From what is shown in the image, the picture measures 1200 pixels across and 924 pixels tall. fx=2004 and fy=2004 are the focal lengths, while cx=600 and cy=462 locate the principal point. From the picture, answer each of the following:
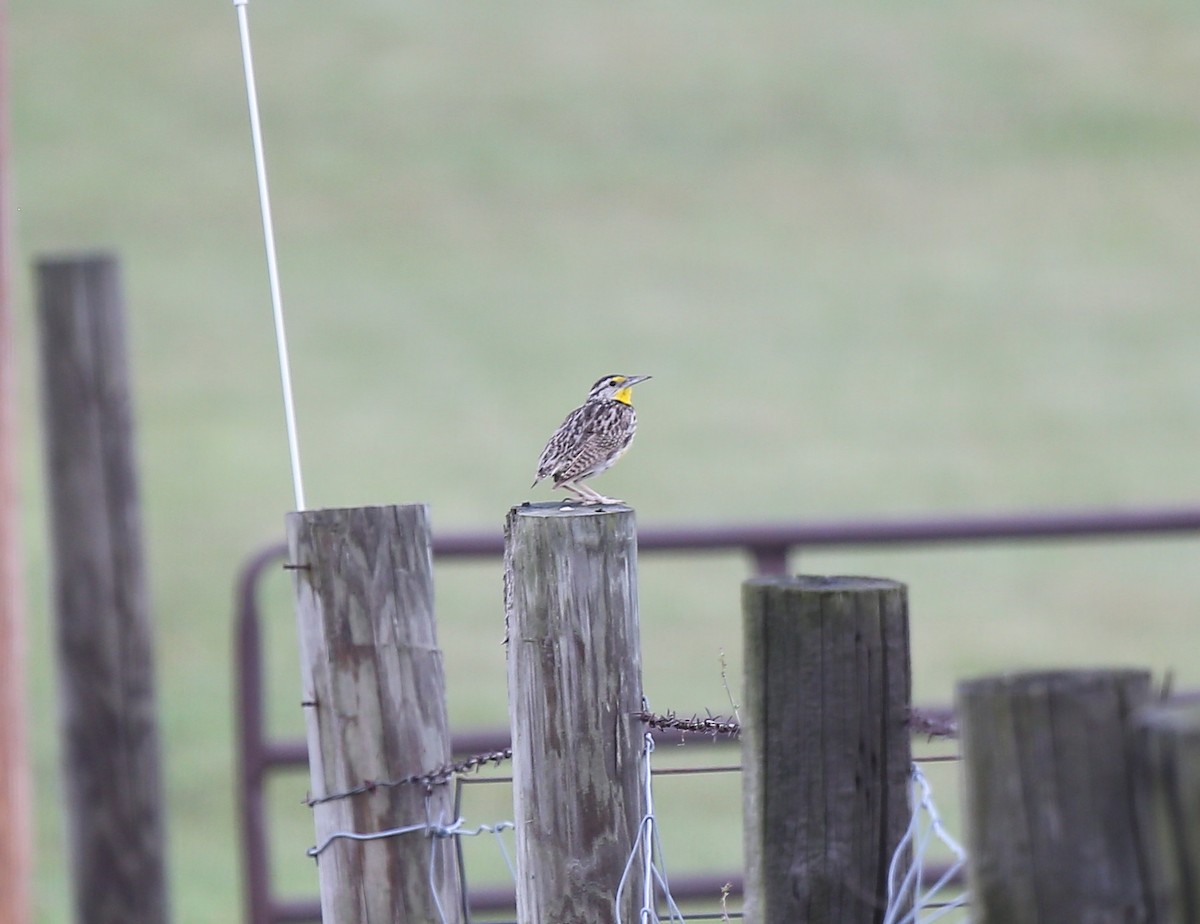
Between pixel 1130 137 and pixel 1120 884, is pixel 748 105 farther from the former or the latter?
pixel 1120 884

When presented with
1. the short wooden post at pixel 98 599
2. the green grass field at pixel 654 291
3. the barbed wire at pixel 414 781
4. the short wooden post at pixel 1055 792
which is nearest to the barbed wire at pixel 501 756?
the barbed wire at pixel 414 781

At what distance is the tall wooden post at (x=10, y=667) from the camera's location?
19.3 ft

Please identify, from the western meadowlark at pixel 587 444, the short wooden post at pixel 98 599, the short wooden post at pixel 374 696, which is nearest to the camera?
the short wooden post at pixel 374 696

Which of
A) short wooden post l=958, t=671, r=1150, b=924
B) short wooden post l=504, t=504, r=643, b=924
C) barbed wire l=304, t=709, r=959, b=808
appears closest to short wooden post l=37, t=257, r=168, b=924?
barbed wire l=304, t=709, r=959, b=808

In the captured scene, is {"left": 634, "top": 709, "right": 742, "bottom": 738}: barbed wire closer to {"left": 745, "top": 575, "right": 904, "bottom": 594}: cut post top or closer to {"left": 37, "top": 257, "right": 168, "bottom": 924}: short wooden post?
{"left": 745, "top": 575, "right": 904, "bottom": 594}: cut post top

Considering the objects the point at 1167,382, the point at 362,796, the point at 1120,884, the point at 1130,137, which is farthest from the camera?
the point at 1130,137

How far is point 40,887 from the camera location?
1013 cm

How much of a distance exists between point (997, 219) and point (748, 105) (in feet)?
13.8

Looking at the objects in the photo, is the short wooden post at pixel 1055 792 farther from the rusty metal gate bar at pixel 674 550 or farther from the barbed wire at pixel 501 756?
the rusty metal gate bar at pixel 674 550

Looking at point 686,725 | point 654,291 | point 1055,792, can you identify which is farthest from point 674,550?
point 654,291

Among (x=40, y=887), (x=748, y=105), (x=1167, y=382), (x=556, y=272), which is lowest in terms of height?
(x=40, y=887)

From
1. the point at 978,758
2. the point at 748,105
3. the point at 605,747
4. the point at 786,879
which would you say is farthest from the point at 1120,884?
the point at 748,105

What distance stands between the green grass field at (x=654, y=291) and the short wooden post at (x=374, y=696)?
6.43 metres

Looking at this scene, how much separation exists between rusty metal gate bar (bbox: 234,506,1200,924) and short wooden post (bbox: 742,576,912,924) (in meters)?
3.57
